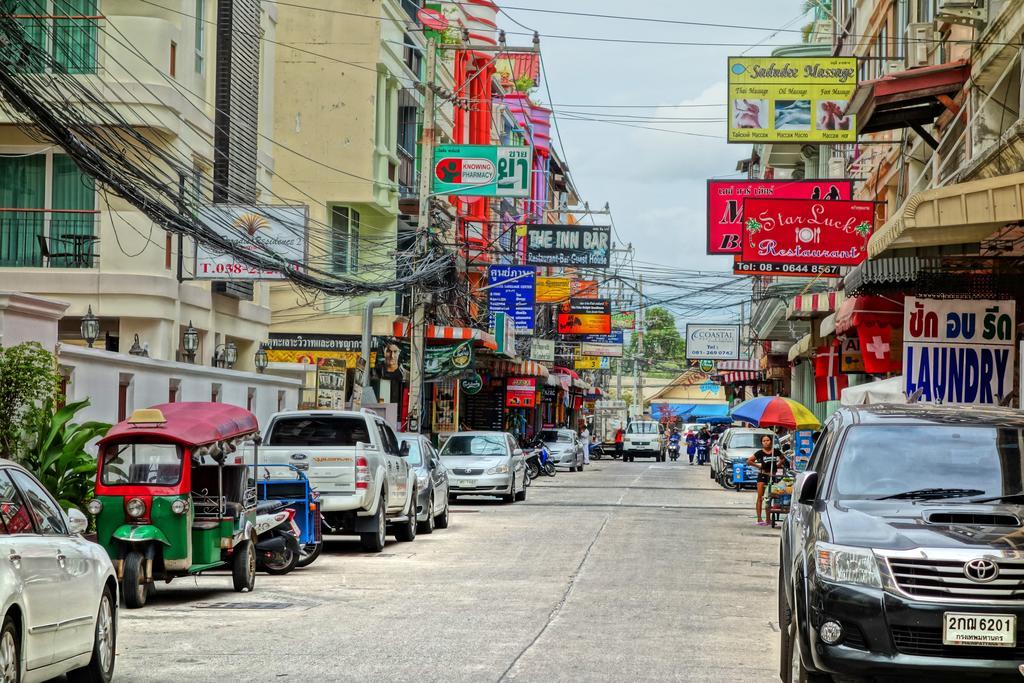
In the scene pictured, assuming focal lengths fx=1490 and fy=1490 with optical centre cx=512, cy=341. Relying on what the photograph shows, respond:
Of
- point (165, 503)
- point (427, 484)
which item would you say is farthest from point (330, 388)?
point (165, 503)

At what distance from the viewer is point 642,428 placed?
251ft

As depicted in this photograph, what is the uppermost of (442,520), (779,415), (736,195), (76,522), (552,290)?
(736,195)

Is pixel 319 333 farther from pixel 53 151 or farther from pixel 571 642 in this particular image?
pixel 571 642

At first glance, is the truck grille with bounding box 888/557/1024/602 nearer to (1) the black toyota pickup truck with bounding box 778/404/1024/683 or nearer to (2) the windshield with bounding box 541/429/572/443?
(1) the black toyota pickup truck with bounding box 778/404/1024/683

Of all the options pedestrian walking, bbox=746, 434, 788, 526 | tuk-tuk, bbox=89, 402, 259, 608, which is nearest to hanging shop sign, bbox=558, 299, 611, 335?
pedestrian walking, bbox=746, 434, 788, 526

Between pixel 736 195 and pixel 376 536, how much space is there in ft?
41.5

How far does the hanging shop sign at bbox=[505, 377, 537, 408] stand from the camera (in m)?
62.8

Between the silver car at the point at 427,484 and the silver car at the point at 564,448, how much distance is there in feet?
102

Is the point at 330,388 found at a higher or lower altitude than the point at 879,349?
lower

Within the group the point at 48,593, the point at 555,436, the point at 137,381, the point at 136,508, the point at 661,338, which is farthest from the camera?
the point at 661,338

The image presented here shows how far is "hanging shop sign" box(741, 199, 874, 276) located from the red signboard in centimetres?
167

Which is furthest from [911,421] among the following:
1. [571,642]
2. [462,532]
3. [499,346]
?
[499,346]

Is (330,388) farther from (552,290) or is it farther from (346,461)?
(552,290)

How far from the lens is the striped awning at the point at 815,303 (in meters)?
39.4
